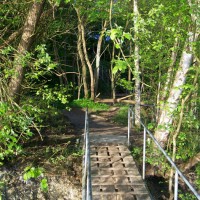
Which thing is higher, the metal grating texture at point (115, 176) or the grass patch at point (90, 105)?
the metal grating texture at point (115, 176)

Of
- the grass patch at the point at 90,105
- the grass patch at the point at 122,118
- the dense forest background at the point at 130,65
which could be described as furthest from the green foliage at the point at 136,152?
Result: the grass patch at the point at 90,105

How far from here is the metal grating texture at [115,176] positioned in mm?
5332

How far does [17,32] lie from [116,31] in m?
5.00

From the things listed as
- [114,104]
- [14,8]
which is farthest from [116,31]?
[114,104]

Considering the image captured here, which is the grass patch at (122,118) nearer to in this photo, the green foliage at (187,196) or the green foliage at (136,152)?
the green foliage at (136,152)

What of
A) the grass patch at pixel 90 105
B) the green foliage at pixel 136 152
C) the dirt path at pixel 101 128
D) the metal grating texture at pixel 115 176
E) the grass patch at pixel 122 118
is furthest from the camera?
the grass patch at pixel 90 105

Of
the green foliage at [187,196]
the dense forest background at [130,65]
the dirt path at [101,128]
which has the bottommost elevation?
the green foliage at [187,196]

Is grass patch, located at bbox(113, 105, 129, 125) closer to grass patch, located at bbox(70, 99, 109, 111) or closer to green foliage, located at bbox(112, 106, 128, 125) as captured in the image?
green foliage, located at bbox(112, 106, 128, 125)

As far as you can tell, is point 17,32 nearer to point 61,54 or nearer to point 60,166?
point 60,166

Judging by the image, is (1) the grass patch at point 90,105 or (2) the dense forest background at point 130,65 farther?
(1) the grass patch at point 90,105

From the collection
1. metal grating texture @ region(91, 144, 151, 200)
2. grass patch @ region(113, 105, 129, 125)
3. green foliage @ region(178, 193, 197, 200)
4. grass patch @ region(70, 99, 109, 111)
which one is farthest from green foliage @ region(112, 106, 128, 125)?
green foliage @ region(178, 193, 197, 200)

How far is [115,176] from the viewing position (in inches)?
241

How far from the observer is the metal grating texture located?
5332 mm

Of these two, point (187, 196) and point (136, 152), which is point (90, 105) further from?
point (187, 196)
